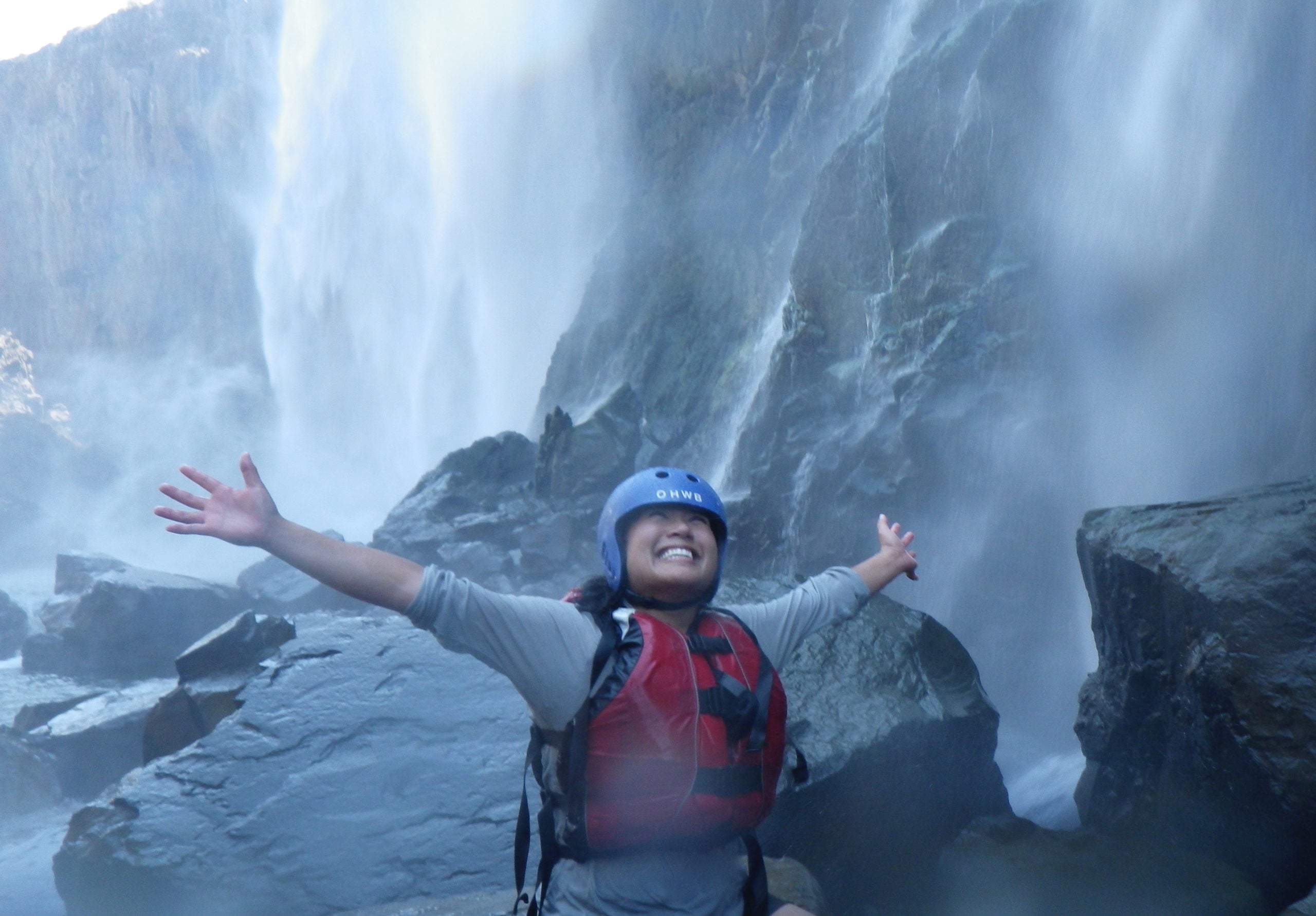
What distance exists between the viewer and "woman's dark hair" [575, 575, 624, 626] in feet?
7.96

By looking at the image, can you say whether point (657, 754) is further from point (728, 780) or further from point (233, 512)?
point (233, 512)

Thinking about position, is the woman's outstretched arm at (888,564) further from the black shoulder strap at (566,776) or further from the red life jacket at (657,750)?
the black shoulder strap at (566,776)

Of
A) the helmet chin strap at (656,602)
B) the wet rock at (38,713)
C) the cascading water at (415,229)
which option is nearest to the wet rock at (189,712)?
the wet rock at (38,713)

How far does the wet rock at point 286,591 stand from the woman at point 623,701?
12.8 meters

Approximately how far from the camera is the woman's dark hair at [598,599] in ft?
7.96

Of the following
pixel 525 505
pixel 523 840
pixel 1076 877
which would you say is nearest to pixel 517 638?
pixel 523 840

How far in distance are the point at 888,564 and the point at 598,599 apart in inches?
41.5

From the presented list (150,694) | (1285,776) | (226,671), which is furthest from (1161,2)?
(150,694)

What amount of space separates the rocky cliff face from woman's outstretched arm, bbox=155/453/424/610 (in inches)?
1603

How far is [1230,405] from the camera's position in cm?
814

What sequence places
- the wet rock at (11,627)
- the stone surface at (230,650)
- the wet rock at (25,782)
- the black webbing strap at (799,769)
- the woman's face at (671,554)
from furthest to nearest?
the wet rock at (11,627) < the wet rock at (25,782) < the stone surface at (230,650) < the black webbing strap at (799,769) < the woman's face at (671,554)

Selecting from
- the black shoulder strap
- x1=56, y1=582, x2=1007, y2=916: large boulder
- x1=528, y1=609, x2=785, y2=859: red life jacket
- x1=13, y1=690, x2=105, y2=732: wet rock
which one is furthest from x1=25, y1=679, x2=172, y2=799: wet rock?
x1=528, y1=609, x2=785, y2=859: red life jacket

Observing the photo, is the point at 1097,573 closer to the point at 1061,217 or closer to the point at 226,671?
the point at 1061,217

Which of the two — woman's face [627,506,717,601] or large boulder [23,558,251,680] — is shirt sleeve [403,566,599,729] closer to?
woman's face [627,506,717,601]
